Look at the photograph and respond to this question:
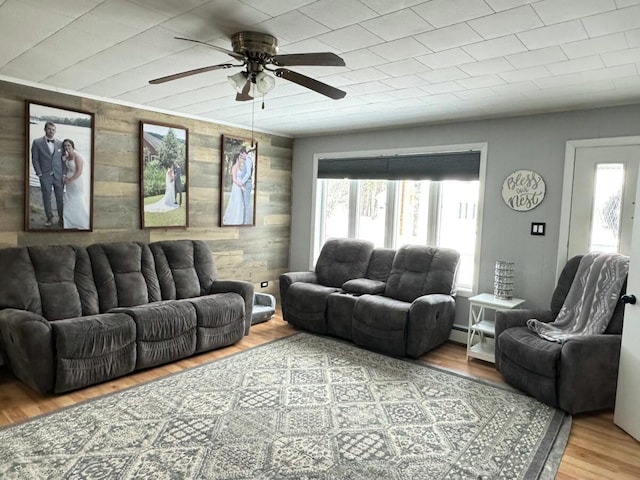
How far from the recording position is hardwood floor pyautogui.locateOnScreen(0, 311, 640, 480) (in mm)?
2402

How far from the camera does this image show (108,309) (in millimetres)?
3820

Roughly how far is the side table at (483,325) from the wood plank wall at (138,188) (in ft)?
9.18

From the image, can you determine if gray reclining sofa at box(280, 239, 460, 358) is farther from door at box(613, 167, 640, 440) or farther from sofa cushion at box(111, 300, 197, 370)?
door at box(613, 167, 640, 440)

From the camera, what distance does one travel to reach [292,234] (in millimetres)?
6145

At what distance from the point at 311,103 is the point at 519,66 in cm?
182

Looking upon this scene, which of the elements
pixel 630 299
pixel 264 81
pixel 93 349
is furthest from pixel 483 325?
pixel 93 349

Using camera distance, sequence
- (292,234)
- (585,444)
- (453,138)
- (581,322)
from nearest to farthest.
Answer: (585,444) < (581,322) < (453,138) < (292,234)

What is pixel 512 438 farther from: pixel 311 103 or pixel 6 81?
pixel 6 81

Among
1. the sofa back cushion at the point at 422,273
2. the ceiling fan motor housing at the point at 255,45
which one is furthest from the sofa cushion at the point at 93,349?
the sofa back cushion at the point at 422,273

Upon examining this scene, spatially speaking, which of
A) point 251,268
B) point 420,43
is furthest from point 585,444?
point 251,268

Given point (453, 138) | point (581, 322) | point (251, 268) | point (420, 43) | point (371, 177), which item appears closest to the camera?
point (420, 43)

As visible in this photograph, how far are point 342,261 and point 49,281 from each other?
9.77 feet

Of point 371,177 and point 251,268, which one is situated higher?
point 371,177

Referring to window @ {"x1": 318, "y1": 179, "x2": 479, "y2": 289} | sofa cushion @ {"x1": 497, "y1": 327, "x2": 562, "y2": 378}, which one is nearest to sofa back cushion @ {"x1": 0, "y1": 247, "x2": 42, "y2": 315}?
window @ {"x1": 318, "y1": 179, "x2": 479, "y2": 289}
